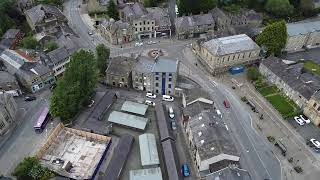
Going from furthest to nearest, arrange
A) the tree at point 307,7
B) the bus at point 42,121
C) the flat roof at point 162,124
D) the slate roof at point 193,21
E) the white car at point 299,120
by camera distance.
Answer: the tree at point 307,7, the slate roof at point 193,21, the white car at point 299,120, the bus at point 42,121, the flat roof at point 162,124

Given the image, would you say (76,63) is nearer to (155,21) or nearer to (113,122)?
(113,122)

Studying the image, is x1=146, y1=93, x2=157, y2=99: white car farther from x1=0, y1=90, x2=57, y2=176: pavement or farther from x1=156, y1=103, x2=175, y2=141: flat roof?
x1=0, y1=90, x2=57, y2=176: pavement

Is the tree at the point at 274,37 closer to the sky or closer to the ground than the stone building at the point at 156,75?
closer to the sky

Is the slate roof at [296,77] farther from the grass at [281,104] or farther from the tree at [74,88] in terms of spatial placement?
the tree at [74,88]

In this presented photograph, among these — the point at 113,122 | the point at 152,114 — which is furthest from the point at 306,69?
the point at 113,122

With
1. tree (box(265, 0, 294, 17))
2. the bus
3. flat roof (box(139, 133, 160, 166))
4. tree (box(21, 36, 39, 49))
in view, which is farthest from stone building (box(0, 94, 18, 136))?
tree (box(265, 0, 294, 17))

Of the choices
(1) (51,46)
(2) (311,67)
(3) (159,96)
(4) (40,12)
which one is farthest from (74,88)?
(2) (311,67)

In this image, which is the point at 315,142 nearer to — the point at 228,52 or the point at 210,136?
the point at 210,136

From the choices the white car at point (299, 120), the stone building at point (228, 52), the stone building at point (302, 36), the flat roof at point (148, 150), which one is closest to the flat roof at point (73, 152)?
the flat roof at point (148, 150)
